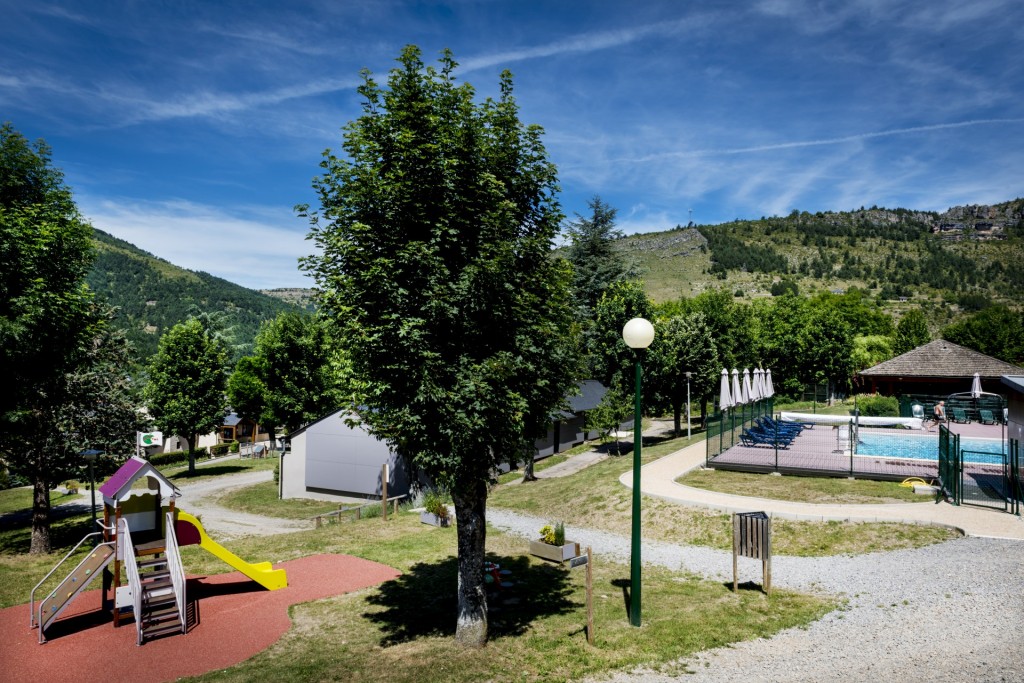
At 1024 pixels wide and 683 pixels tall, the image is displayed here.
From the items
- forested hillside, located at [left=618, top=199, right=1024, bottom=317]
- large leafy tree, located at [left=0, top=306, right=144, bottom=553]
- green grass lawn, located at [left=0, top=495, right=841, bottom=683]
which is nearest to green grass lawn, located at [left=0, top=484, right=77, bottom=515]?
large leafy tree, located at [left=0, top=306, right=144, bottom=553]

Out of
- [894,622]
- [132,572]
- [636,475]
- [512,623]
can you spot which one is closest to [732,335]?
[894,622]

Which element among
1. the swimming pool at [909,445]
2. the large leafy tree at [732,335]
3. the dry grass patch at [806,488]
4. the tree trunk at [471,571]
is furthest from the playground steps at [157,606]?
the large leafy tree at [732,335]

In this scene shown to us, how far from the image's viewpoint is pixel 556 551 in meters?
14.6

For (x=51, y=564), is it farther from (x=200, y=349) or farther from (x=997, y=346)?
(x=997, y=346)

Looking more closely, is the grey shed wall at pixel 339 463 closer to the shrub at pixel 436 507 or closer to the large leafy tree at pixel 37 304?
the shrub at pixel 436 507

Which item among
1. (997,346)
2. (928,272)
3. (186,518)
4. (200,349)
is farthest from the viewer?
(928,272)

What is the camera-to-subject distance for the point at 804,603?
11.2 metres

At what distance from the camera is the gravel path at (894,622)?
8.19 m

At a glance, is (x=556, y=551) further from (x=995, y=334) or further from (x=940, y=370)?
(x=995, y=334)

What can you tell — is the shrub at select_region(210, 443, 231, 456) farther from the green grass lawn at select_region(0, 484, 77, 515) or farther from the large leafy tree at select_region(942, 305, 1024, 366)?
the large leafy tree at select_region(942, 305, 1024, 366)

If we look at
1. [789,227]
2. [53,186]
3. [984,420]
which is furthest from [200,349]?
[789,227]

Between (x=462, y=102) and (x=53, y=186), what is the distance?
14.5 meters

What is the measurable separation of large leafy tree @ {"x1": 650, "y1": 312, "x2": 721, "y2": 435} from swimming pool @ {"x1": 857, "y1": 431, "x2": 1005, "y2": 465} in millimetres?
8595

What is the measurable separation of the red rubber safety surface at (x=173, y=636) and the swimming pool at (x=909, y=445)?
2472cm
